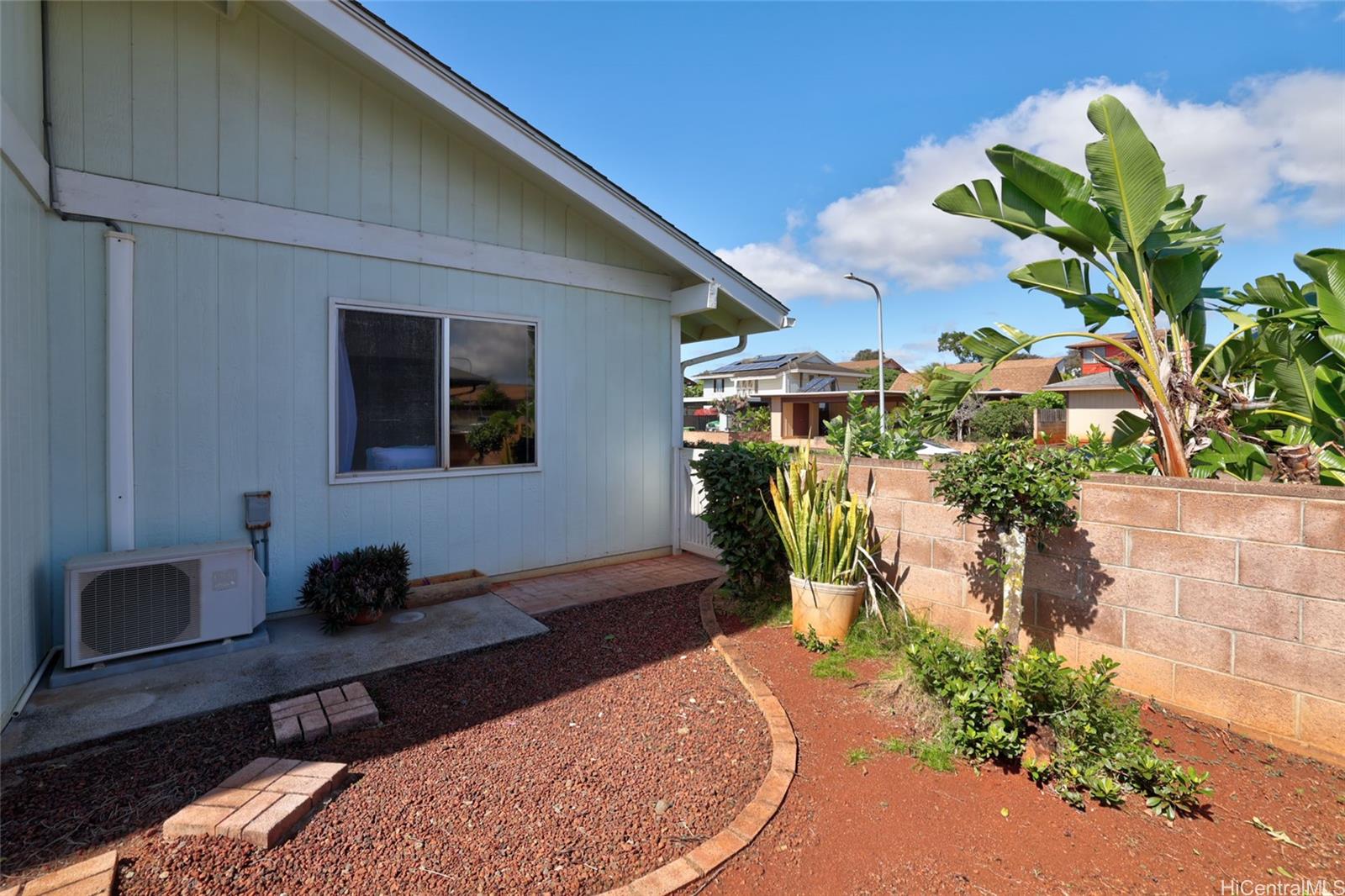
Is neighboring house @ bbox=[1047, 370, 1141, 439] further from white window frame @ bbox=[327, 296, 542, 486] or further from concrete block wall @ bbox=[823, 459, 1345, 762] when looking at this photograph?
white window frame @ bbox=[327, 296, 542, 486]

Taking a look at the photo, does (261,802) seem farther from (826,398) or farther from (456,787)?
(826,398)

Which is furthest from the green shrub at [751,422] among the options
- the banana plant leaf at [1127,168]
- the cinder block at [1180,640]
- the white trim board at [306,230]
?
the cinder block at [1180,640]

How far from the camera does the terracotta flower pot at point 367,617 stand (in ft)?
13.9

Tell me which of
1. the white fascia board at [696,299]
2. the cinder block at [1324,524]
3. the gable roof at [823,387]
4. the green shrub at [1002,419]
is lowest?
the cinder block at [1324,524]

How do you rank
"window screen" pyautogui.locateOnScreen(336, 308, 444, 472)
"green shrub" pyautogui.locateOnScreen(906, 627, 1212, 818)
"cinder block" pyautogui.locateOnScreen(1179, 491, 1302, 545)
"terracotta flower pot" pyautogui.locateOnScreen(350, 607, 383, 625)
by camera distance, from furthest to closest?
"window screen" pyautogui.locateOnScreen(336, 308, 444, 472)
"terracotta flower pot" pyautogui.locateOnScreen(350, 607, 383, 625)
"cinder block" pyautogui.locateOnScreen(1179, 491, 1302, 545)
"green shrub" pyautogui.locateOnScreen(906, 627, 1212, 818)

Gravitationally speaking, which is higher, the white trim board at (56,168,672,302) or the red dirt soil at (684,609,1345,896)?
the white trim board at (56,168,672,302)

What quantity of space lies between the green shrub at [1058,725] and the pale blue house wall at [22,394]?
4384mm

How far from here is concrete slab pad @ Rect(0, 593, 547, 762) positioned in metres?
2.88

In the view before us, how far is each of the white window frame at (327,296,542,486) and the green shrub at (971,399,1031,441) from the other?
72.9ft

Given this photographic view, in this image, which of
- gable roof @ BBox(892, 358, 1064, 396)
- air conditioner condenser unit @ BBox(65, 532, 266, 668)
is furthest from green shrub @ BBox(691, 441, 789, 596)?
gable roof @ BBox(892, 358, 1064, 396)

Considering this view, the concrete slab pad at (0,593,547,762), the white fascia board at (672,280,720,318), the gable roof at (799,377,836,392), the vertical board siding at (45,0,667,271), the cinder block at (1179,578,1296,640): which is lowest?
the concrete slab pad at (0,593,547,762)

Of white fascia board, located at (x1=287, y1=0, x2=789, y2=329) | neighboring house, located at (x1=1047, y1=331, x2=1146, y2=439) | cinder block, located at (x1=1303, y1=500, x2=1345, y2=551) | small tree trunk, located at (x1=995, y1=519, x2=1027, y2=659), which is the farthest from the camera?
neighboring house, located at (x1=1047, y1=331, x2=1146, y2=439)

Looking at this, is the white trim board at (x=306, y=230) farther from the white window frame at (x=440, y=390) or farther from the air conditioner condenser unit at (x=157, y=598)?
the air conditioner condenser unit at (x=157, y=598)

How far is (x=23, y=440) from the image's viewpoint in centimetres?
305
